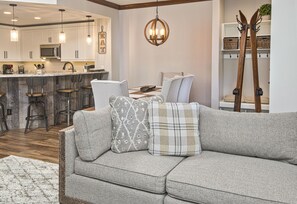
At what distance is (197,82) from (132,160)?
452 cm

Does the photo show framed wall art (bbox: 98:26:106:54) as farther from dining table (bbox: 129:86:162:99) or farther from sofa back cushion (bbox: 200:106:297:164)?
sofa back cushion (bbox: 200:106:297:164)

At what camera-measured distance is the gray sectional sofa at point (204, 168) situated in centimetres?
186

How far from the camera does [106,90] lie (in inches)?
159

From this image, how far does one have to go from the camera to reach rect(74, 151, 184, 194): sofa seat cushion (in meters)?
2.05

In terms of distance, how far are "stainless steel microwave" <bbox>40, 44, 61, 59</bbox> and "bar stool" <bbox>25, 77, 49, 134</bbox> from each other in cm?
327

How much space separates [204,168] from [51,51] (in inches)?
306

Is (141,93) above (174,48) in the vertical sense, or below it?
below

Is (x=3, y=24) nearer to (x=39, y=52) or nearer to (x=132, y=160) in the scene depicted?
(x=39, y=52)

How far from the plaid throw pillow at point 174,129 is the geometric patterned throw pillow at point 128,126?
75 mm

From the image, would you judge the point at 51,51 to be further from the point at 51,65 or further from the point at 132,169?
the point at 132,169

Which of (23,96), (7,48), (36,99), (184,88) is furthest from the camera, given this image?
(7,48)

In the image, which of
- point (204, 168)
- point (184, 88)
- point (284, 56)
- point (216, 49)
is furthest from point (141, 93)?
point (204, 168)

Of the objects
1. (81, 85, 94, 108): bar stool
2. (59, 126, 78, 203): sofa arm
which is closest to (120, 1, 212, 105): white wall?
(81, 85, 94, 108): bar stool

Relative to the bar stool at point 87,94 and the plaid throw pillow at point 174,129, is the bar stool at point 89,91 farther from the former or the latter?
the plaid throw pillow at point 174,129
